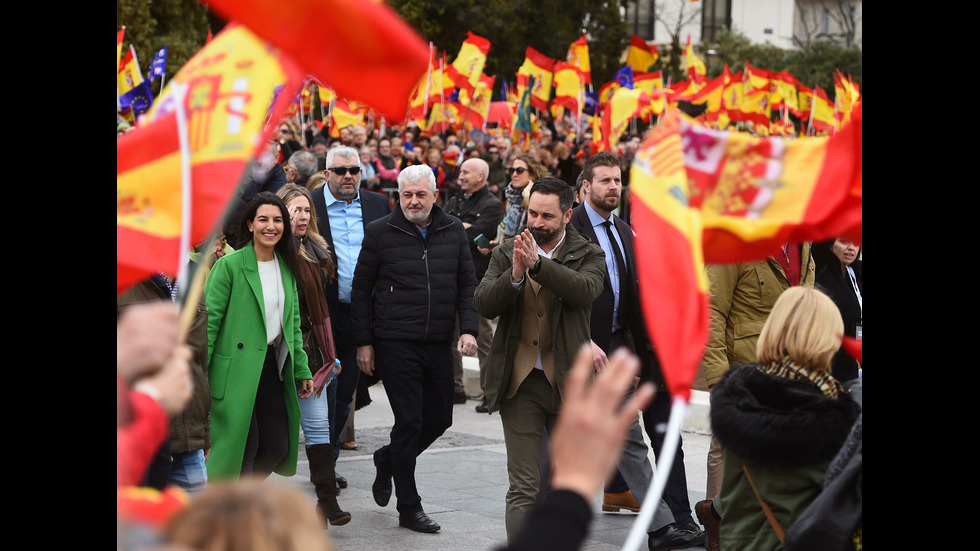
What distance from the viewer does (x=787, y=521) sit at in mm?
3887

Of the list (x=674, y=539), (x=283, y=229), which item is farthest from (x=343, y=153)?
(x=674, y=539)

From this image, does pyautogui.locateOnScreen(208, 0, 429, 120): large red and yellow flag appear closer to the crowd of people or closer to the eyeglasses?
the crowd of people

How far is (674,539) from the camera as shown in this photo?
253 inches

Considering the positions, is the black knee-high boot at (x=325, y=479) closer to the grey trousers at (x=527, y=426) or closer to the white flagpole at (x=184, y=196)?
the grey trousers at (x=527, y=426)

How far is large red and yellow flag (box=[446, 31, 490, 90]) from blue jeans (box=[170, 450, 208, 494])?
16.5 meters

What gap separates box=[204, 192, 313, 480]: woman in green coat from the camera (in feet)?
20.1

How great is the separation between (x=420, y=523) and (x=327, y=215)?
7.90 feet

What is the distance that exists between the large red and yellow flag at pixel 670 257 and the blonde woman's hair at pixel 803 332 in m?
1.12

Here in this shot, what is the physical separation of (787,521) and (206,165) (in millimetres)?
2288

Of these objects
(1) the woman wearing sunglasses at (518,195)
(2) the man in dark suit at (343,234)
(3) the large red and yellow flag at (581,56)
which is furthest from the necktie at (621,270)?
(3) the large red and yellow flag at (581,56)

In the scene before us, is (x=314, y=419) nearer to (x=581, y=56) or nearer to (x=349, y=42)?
(x=349, y=42)

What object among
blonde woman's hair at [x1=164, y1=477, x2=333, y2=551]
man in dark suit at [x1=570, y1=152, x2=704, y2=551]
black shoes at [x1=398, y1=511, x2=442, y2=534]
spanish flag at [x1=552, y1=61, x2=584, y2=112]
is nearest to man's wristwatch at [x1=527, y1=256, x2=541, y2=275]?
man in dark suit at [x1=570, y1=152, x2=704, y2=551]
